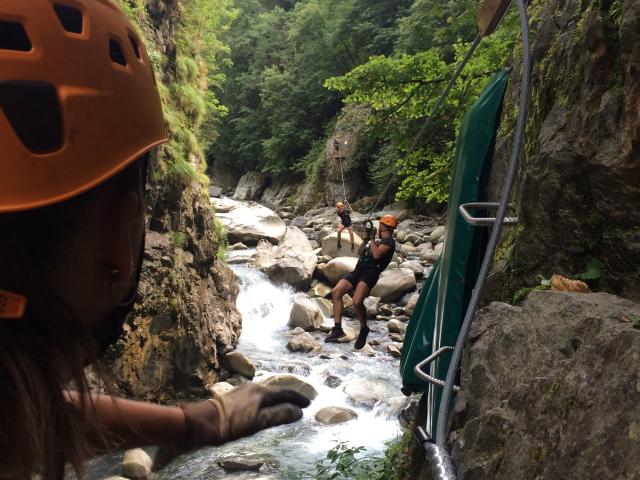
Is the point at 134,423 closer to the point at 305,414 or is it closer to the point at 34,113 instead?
the point at 34,113

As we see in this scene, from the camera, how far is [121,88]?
2.90 feet

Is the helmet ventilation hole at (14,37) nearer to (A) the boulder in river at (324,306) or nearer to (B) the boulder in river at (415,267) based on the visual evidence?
(A) the boulder in river at (324,306)

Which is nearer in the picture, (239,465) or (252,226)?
(239,465)

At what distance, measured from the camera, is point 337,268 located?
1328cm

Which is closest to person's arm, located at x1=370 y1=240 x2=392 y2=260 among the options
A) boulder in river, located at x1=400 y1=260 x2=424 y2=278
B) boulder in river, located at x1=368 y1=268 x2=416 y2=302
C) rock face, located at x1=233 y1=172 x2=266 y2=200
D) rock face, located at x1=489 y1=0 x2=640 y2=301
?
rock face, located at x1=489 y1=0 x2=640 y2=301

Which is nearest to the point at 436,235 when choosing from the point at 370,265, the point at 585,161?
the point at 370,265

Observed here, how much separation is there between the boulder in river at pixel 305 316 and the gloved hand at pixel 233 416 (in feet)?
32.3

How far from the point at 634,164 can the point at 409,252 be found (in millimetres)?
13842

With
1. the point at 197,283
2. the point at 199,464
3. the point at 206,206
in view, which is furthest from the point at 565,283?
the point at 206,206

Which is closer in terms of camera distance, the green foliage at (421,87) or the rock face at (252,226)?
the green foliage at (421,87)

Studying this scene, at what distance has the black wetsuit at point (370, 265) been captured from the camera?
22.1 feet

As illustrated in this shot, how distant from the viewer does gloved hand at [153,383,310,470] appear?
113cm

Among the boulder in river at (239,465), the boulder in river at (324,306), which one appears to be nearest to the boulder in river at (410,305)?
the boulder in river at (324,306)

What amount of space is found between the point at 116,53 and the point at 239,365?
781 cm
